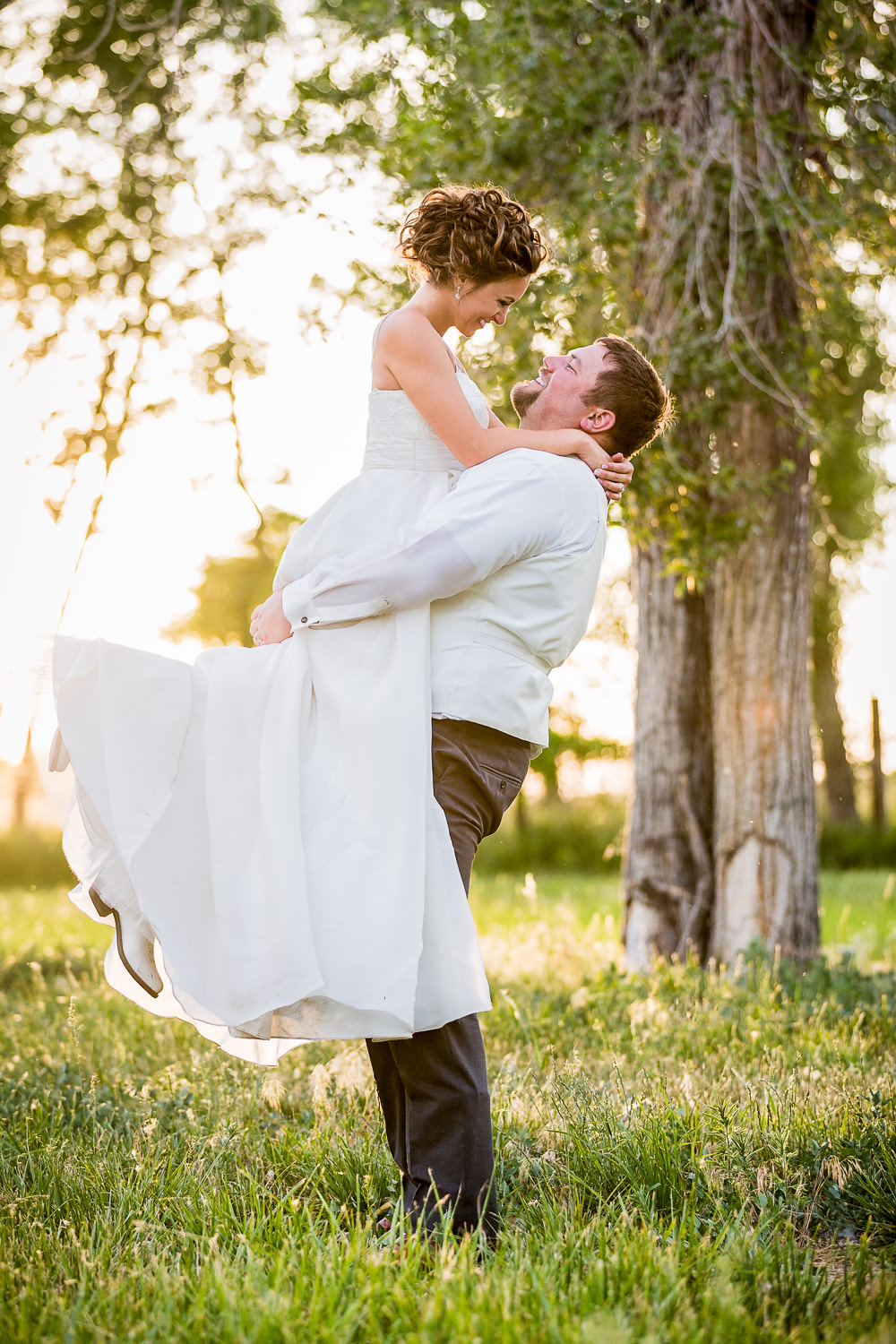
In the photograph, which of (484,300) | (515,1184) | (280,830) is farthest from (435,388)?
(515,1184)

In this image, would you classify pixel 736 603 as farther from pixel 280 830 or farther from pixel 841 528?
pixel 841 528

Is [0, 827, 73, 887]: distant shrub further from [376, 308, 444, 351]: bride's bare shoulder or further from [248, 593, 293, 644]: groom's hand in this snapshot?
[376, 308, 444, 351]: bride's bare shoulder

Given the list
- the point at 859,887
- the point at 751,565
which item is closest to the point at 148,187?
the point at 751,565

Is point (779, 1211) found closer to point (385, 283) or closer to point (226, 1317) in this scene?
point (226, 1317)

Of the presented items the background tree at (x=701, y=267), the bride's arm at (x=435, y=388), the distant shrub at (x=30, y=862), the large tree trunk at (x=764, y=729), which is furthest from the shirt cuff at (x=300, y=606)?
the distant shrub at (x=30, y=862)

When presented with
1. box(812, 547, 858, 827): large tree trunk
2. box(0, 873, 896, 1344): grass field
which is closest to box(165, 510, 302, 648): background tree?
box(812, 547, 858, 827): large tree trunk

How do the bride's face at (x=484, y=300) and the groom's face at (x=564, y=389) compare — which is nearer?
the bride's face at (x=484, y=300)

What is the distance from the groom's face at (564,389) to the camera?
9.48 feet

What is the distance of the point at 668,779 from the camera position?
657cm

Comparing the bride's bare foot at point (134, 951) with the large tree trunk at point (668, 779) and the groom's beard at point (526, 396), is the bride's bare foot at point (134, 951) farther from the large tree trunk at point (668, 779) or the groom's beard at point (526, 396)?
the large tree trunk at point (668, 779)

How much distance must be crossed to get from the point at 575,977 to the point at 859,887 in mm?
8193

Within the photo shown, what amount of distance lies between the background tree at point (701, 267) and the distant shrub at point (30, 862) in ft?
40.6

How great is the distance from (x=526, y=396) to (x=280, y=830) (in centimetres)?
136

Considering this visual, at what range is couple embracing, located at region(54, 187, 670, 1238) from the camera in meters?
2.43
